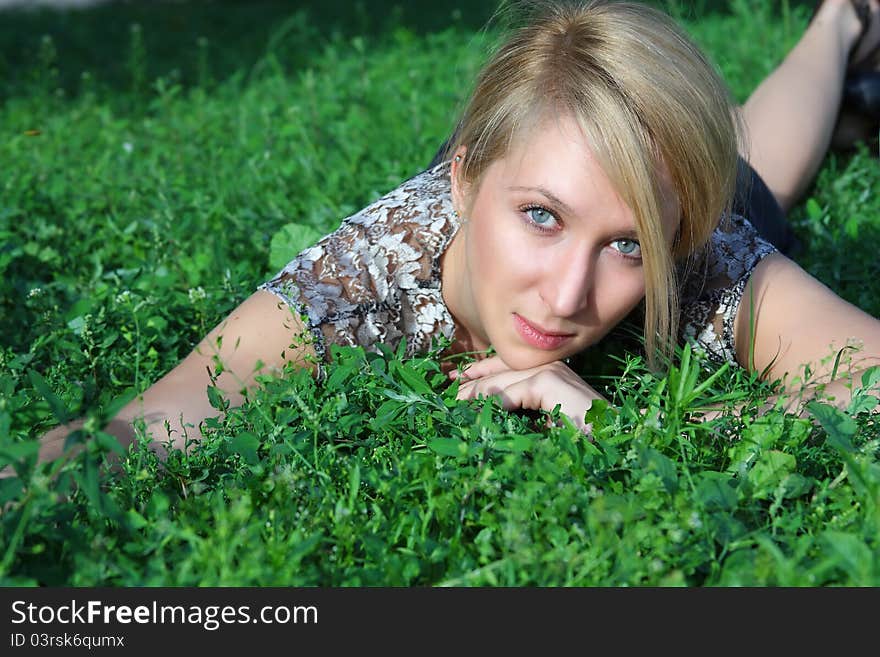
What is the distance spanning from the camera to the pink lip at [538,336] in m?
2.83

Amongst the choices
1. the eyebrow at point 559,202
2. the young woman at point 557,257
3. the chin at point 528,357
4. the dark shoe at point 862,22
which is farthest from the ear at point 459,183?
the dark shoe at point 862,22

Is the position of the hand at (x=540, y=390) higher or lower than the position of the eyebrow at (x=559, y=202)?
lower

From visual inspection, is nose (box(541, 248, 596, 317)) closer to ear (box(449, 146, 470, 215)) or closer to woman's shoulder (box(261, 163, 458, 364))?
ear (box(449, 146, 470, 215))

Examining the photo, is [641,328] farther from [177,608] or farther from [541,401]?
[177,608]

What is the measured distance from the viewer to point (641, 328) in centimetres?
331

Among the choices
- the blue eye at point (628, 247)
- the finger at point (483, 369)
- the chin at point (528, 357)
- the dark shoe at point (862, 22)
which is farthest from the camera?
the dark shoe at point (862, 22)

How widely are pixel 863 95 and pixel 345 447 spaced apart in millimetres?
3551

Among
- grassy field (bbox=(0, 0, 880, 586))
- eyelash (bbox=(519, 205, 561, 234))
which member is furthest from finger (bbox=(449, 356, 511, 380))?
eyelash (bbox=(519, 205, 561, 234))

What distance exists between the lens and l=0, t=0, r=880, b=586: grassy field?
2.00 metres

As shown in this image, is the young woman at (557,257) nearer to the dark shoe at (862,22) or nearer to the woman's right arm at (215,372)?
the woman's right arm at (215,372)

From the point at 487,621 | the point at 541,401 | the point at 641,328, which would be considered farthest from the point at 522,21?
the point at 487,621

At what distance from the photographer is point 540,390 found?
272 centimetres

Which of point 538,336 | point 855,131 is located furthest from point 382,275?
point 855,131

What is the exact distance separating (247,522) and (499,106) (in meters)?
1.44
